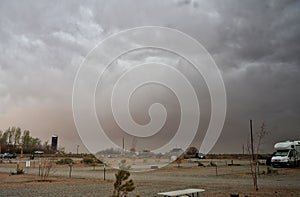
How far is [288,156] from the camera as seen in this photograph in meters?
32.7

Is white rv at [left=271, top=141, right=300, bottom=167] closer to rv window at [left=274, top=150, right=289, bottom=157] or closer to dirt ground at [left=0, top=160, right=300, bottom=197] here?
rv window at [left=274, top=150, right=289, bottom=157]

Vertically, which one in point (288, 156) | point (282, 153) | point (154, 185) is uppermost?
point (282, 153)

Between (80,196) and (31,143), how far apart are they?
4163 inches

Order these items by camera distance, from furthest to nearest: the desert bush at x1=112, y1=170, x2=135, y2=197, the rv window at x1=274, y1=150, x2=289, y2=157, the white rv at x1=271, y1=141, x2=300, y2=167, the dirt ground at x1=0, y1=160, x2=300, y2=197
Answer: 1. the rv window at x1=274, y1=150, x2=289, y2=157
2. the white rv at x1=271, y1=141, x2=300, y2=167
3. the dirt ground at x1=0, y1=160, x2=300, y2=197
4. the desert bush at x1=112, y1=170, x2=135, y2=197

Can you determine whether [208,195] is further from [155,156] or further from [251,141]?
[155,156]

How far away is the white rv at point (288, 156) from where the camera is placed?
3259 centimetres

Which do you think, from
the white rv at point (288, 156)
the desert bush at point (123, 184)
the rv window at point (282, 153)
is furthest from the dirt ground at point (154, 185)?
the rv window at point (282, 153)

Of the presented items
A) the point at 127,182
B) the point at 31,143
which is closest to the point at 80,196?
the point at 127,182

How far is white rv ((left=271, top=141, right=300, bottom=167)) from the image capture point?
107 ft

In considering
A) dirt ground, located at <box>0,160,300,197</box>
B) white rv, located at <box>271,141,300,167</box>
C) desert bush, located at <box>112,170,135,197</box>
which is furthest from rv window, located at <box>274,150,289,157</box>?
desert bush, located at <box>112,170,135,197</box>

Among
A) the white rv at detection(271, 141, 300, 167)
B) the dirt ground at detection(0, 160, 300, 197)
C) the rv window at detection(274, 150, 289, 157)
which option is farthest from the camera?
the rv window at detection(274, 150, 289, 157)

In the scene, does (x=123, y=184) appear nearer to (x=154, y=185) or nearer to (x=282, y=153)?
(x=154, y=185)

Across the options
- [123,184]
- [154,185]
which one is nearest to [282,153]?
[154,185]

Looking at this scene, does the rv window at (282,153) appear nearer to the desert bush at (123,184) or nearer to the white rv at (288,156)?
the white rv at (288,156)
